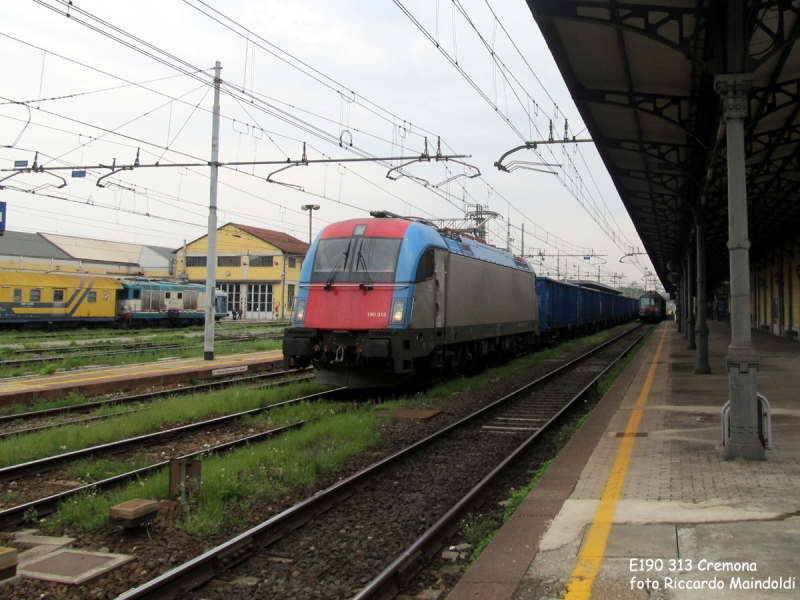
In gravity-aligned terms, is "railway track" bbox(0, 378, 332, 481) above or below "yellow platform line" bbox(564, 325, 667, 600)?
below

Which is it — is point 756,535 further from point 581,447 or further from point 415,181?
point 415,181

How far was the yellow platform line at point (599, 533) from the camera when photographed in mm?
3971

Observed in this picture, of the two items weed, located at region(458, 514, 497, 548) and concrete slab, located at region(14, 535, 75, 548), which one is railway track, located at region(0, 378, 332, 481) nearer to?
concrete slab, located at region(14, 535, 75, 548)

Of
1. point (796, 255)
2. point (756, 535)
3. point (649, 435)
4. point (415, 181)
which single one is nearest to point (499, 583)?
point (756, 535)

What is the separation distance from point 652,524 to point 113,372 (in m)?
13.7

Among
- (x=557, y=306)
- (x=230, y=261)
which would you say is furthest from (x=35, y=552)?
(x=230, y=261)

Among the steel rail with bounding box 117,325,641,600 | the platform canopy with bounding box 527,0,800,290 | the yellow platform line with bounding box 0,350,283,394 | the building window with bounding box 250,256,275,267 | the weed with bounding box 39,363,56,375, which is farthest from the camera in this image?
the building window with bounding box 250,256,275,267

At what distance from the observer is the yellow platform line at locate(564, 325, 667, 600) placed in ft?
13.0

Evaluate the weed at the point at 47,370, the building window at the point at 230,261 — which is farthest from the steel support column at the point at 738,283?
the building window at the point at 230,261

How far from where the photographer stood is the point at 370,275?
11945mm

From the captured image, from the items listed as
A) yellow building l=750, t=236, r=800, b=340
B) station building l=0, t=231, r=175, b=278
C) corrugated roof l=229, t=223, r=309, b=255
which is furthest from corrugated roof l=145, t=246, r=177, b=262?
yellow building l=750, t=236, r=800, b=340

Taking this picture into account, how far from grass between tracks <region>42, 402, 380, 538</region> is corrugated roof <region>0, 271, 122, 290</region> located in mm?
28628

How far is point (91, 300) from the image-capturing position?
36.4 metres

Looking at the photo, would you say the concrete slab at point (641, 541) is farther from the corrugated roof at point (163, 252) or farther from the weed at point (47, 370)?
the corrugated roof at point (163, 252)
